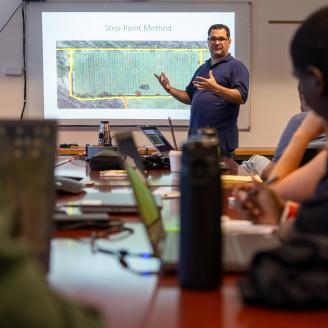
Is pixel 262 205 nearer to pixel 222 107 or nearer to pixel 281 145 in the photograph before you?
pixel 281 145

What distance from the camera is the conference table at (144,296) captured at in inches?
27.5

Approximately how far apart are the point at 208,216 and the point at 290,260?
130mm

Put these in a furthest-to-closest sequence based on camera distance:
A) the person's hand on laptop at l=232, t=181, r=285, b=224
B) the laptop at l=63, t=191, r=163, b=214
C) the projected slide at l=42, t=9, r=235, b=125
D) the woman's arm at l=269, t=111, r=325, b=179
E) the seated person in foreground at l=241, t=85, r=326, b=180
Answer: the projected slide at l=42, t=9, r=235, b=125 < the seated person in foreground at l=241, t=85, r=326, b=180 < the woman's arm at l=269, t=111, r=325, b=179 < the laptop at l=63, t=191, r=163, b=214 < the person's hand on laptop at l=232, t=181, r=285, b=224

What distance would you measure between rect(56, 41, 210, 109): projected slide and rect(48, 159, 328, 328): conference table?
12.8 feet

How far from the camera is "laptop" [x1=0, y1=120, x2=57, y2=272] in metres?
0.68

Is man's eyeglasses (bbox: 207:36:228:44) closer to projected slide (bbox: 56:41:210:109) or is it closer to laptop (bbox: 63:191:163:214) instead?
projected slide (bbox: 56:41:210:109)

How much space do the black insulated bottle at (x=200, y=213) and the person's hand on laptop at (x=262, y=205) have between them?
1.61 feet

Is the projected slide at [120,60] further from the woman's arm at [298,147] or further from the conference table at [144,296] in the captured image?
the conference table at [144,296]

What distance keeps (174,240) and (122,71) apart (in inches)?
160

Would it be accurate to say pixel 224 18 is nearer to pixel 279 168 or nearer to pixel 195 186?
pixel 279 168

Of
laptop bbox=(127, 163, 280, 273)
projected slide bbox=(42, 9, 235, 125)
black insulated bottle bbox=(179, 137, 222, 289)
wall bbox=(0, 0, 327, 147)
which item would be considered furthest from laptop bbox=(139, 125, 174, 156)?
black insulated bottle bbox=(179, 137, 222, 289)

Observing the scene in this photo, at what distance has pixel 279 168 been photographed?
177 cm

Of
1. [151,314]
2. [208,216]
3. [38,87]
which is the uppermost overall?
[38,87]

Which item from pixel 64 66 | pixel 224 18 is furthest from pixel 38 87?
pixel 224 18
